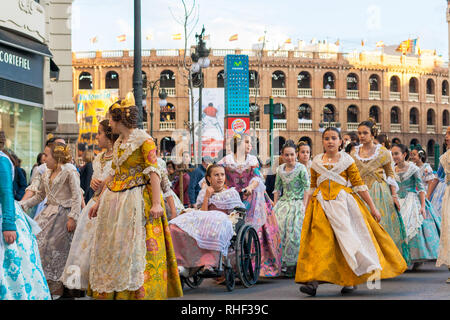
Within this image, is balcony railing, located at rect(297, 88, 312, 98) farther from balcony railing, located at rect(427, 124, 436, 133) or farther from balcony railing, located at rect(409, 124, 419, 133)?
balcony railing, located at rect(427, 124, 436, 133)

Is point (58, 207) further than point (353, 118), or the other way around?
point (353, 118)

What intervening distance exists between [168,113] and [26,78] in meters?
43.9

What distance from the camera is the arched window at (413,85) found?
68.3 m

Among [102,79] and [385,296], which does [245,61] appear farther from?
[102,79]

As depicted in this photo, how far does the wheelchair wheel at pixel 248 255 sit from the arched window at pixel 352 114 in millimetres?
57658

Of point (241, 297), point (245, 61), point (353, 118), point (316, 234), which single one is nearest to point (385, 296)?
point (316, 234)

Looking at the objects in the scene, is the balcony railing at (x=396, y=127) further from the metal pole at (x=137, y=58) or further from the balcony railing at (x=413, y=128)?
the metal pole at (x=137, y=58)

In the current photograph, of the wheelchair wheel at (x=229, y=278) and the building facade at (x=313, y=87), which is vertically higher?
the building facade at (x=313, y=87)

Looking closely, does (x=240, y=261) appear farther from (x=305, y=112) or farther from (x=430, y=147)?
(x=430, y=147)

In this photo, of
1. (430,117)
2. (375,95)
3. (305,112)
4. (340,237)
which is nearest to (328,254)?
(340,237)

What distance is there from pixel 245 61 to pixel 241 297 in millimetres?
22502

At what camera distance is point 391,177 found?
34.0ft

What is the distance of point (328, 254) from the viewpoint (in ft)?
27.0

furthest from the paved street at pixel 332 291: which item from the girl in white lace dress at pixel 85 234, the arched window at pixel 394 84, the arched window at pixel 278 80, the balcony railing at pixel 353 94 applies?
the arched window at pixel 394 84
